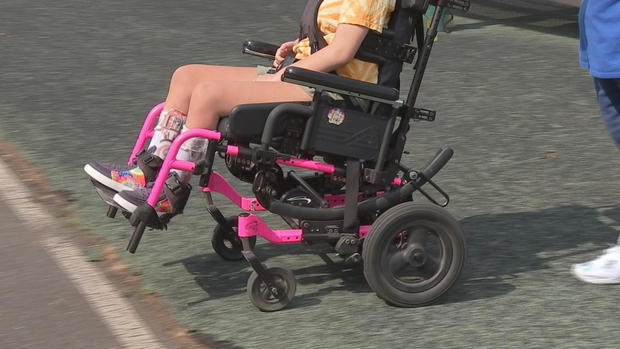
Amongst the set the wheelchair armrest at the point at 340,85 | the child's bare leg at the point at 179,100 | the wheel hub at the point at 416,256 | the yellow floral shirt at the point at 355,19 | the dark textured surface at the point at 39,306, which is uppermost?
the yellow floral shirt at the point at 355,19

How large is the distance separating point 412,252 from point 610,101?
3.78 feet

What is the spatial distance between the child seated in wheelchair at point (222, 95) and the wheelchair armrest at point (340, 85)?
14 cm

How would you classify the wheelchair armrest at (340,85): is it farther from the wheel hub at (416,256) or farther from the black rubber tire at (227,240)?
the black rubber tire at (227,240)

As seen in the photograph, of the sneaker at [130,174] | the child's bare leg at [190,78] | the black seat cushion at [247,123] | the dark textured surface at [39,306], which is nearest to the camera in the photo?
the dark textured surface at [39,306]

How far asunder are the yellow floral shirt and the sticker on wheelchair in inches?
8.5

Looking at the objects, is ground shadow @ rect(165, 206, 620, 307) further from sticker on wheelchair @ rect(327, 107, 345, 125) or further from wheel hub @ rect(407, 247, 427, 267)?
sticker on wheelchair @ rect(327, 107, 345, 125)

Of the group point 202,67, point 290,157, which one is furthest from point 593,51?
point 202,67

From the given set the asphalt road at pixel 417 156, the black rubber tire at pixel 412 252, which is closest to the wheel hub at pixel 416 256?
the black rubber tire at pixel 412 252

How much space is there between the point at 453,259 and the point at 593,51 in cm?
111

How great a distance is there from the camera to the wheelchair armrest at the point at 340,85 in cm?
404

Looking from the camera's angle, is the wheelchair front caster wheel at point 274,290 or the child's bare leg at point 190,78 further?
the child's bare leg at point 190,78

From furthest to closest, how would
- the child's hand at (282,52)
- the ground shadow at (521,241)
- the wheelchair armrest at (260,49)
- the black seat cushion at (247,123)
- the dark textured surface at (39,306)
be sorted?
the wheelchair armrest at (260,49), the child's hand at (282,52), the ground shadow at (521,241), the black seat cushion at (247,123), the dark textured surface at (39,306)

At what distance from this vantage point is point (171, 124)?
4391 millimetres

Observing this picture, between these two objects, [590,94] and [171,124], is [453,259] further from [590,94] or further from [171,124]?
[590,94]
